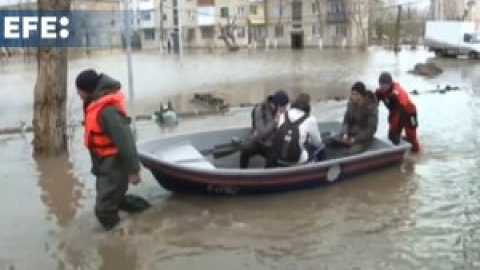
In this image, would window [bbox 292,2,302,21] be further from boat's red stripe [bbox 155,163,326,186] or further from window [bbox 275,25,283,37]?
boat's red stripe [bbox 155,163,326,186]

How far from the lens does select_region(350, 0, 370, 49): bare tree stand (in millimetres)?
73875

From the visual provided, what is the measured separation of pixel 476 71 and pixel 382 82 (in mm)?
24380

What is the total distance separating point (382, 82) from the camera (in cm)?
1039

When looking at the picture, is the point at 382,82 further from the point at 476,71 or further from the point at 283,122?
the point at 476,71

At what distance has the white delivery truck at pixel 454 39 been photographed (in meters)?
44.5

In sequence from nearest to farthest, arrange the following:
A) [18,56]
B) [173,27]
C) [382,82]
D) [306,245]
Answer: [306,245] < [382,82] < [18,56] < [173,27]

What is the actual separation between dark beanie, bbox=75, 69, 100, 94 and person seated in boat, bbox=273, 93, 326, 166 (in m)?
2.63

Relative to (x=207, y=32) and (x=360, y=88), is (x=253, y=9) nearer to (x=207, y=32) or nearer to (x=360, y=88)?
(x=207, y=32)

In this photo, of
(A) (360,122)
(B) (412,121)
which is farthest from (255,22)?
(A) (360,122)

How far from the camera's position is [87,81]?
680 centimetres

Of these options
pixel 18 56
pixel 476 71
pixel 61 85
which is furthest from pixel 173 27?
pixel 61 85

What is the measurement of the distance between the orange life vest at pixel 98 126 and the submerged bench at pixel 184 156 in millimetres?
1290

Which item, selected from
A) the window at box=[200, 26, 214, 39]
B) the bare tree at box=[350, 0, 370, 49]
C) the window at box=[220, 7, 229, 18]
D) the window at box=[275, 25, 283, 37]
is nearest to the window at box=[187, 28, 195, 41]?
the window at box=[200, 26, 214, 39]

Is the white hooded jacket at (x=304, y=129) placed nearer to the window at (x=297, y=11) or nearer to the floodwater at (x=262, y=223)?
the floodwater at (x=262, y=223)
